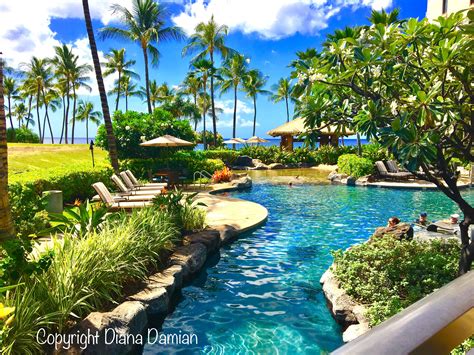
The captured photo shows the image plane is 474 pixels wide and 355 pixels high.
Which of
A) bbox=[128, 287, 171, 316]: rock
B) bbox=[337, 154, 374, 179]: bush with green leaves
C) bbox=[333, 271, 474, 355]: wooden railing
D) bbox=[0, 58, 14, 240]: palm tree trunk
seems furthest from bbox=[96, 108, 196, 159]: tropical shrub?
bbox=[333, 271, 474, 355]: wooden railing

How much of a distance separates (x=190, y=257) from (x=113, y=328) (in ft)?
10.1

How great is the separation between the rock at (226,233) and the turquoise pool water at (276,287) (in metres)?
0.21

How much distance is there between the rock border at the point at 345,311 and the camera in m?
5.10

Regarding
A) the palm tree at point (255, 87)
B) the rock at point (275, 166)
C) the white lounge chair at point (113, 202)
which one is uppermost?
the palm tree at point (255, 87)

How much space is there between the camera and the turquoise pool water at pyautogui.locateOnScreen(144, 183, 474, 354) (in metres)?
5.39

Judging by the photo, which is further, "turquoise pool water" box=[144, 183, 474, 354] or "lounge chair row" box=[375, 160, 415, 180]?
"lounge chair row" box=[375, 160, 415, 180]

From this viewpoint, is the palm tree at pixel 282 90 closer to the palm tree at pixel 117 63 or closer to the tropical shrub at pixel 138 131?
the palm tree at pixel 117 63

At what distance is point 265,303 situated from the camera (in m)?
6.54

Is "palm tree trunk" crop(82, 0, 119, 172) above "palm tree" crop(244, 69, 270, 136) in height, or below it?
below

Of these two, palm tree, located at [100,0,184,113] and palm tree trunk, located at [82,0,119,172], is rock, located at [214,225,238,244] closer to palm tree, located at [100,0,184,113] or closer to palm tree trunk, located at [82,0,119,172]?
palm tree trunk, located at [82,0,119,172]

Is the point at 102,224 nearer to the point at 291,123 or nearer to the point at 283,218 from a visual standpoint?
the point at 283,218

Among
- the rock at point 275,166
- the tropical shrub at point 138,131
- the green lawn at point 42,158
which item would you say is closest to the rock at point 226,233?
the green lawn at point 42,158

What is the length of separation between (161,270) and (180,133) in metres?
16.5

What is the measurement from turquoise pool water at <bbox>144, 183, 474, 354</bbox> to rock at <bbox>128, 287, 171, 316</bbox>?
0.89ft
